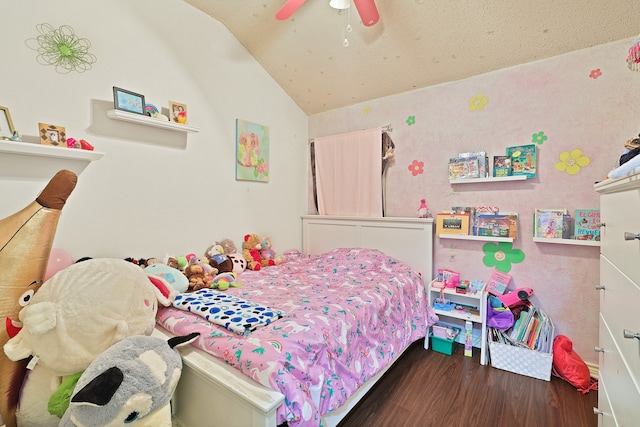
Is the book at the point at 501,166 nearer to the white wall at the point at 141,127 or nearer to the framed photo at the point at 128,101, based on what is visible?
the white wall at the point at 141,127

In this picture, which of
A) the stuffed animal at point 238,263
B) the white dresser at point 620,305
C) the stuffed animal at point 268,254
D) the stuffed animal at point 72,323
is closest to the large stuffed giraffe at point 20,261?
the stuffed animal at point 72,323

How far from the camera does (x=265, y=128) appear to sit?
116 inches

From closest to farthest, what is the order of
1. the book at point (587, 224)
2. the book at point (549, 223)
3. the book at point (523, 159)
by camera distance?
1. the book at point (587, 224)
2. the book at point (549, 223)
3. the book at point (523, 159)

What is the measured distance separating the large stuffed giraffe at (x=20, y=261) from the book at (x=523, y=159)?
279 centimetres

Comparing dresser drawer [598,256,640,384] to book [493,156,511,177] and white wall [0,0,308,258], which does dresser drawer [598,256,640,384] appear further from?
white wall [0,0,308,258]

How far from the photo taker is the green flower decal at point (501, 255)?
224 cm

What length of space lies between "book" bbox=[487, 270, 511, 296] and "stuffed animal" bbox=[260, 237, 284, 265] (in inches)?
71.9

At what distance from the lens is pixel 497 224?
2.27 metres

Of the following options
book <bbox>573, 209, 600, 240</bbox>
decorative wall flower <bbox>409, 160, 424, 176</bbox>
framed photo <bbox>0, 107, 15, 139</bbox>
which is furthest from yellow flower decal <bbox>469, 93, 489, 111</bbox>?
framed photo <bbox>0, 107, 15, 139</bbox>

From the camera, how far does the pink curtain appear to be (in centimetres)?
290

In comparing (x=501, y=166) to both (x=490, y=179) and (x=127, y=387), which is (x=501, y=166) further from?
(x=127, y=387)

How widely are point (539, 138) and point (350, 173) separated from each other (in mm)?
1619

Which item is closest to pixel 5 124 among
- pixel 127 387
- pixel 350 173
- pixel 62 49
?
pixel 62 49

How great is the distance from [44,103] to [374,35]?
2279 mm
